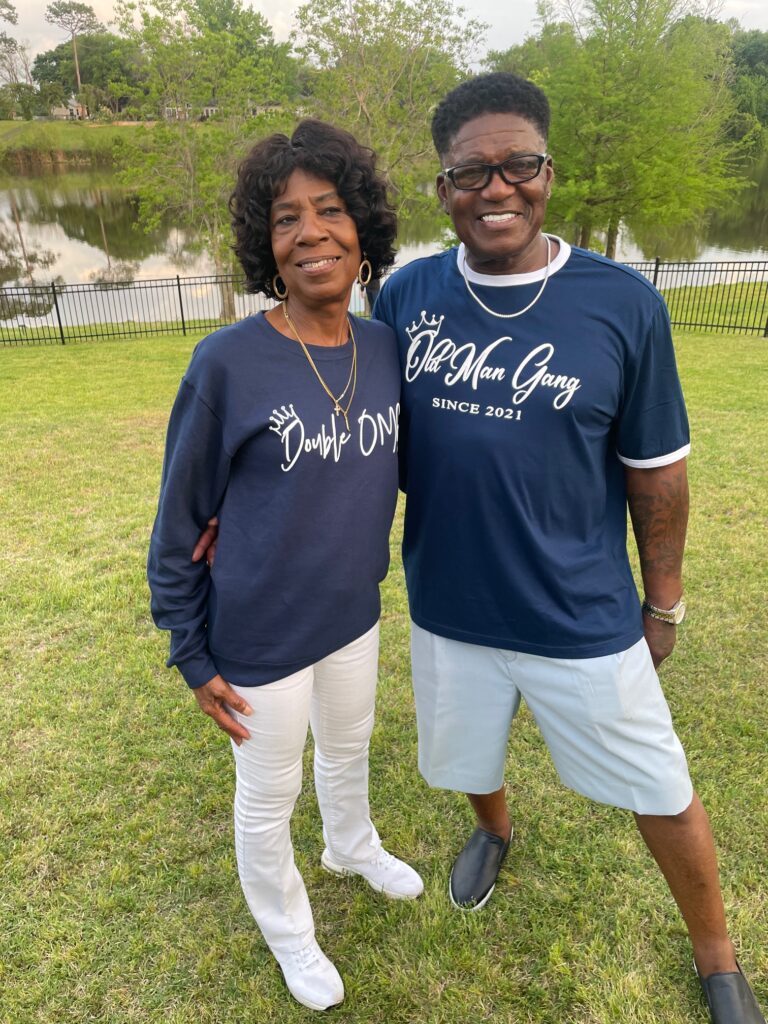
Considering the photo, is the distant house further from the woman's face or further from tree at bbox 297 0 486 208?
the woman's face

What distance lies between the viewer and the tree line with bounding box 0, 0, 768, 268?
14.1 metres

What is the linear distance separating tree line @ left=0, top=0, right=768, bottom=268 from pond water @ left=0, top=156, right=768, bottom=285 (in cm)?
293

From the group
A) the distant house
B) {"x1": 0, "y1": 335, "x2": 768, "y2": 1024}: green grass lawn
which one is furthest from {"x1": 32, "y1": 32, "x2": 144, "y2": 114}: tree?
{"x1": 0, "y1": 335, "x2": 768, "y2": 1024}: green grass lawn

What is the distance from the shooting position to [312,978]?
1.92 meters

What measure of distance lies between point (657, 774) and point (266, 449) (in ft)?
4.25

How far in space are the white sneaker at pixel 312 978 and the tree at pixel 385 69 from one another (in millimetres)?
16032

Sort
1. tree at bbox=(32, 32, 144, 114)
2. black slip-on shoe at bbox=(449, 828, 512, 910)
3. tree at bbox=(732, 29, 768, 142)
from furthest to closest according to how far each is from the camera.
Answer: tree at bbox=(32, 32, 144, 114)
tree at bbox=(732, 29, 768, 142)
black slip-on shoe at bbox=(449, 828, 512, 910)

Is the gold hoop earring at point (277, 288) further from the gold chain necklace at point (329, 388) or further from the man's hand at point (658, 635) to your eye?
Result: the man's hand at point (658, 635)

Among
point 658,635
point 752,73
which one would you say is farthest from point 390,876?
point 752,73

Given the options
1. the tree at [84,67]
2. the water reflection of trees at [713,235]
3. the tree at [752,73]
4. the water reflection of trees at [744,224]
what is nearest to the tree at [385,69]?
the water reflection of trees at [713,235]

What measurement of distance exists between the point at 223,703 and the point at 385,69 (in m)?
17.6

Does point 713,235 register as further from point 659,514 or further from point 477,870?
point 477,870

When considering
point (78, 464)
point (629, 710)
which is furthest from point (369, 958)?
point (78, 464)

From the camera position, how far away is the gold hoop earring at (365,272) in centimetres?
176
